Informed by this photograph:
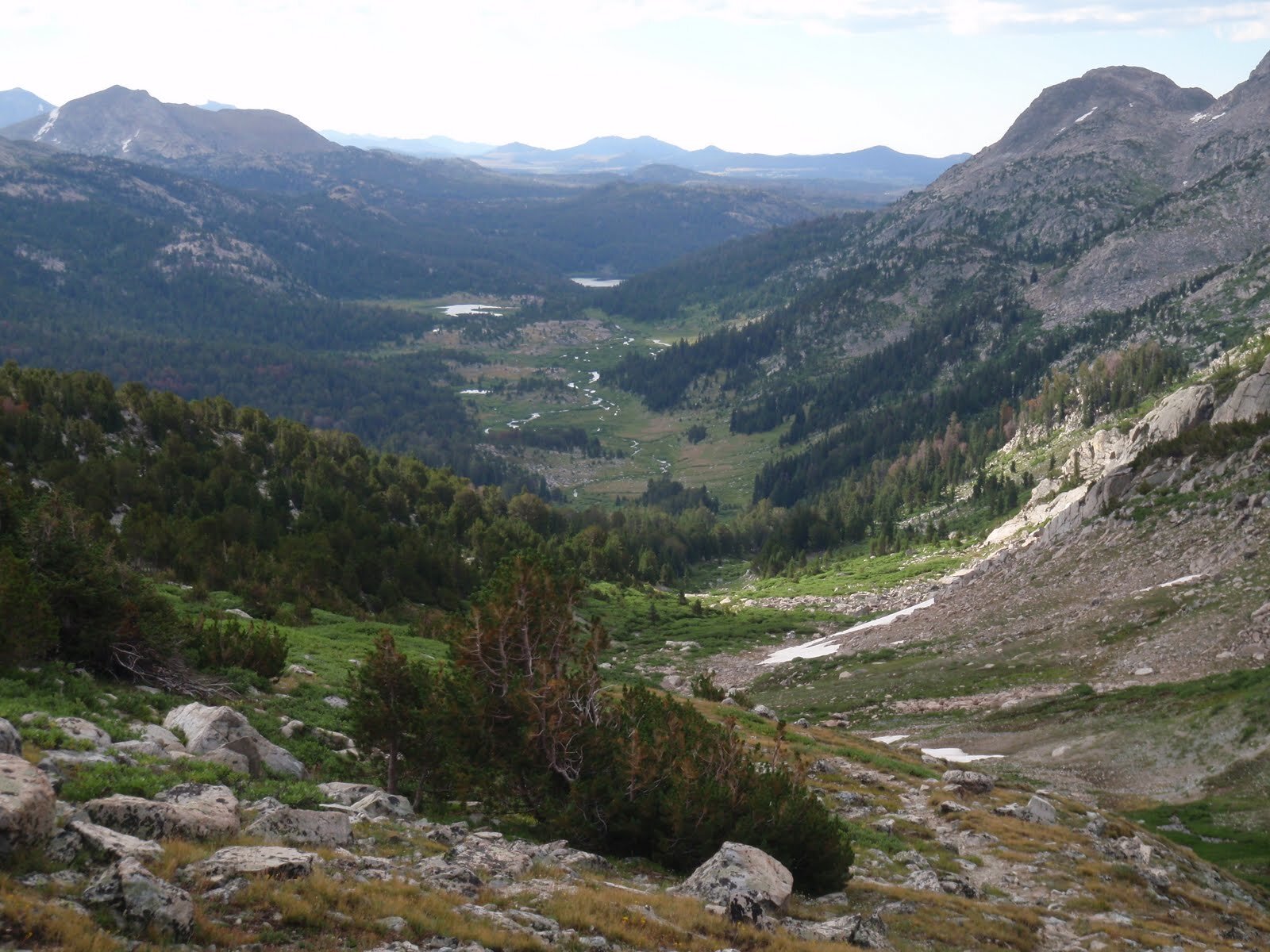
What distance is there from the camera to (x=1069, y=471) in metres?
117

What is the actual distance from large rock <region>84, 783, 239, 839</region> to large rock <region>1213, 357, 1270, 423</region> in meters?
82.9

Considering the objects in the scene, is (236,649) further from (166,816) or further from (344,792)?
(166,816)

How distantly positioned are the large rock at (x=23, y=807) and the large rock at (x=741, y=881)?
1212 cm

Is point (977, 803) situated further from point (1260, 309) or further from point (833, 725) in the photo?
point (1260, 309)

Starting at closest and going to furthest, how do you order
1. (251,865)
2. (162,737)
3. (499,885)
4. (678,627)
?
(251,865) → (499,885) → (162,737) → (678,627)

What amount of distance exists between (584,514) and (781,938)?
15332cm

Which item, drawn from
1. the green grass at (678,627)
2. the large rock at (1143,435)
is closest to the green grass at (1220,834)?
the green grass at (678,627)

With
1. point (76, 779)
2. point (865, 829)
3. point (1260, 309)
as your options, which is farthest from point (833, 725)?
point (1260, 309)

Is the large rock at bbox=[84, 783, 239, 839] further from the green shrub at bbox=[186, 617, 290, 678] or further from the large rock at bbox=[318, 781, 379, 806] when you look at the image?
the green shrub at bbox=[186, 617, 290, 678]

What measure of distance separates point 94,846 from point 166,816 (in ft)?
6.42

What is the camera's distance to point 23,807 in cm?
1359

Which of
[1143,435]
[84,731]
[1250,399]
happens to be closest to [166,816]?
[84,731]

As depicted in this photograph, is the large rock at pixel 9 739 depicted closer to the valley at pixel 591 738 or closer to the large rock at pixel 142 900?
the valley at pixel 591 738

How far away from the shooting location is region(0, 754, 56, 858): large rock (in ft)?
44.1
